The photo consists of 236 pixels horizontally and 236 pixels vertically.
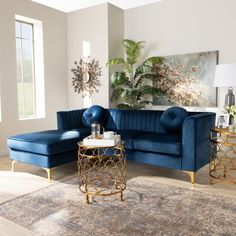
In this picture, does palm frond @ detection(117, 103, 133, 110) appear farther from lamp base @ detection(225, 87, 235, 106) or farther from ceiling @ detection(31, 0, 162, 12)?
ceiling @ detection(31, 0, 162, 12)

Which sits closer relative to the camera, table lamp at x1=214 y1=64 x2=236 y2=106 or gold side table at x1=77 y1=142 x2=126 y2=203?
gold side table at x1=77 y1=142 x2=126 y2=203

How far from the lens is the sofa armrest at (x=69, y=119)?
4070 mm

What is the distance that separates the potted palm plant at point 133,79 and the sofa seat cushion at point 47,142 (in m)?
1.81

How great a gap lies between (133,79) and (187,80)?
1076mm

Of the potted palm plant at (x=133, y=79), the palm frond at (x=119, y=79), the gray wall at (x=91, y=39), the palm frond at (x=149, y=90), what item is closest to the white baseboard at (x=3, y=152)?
the gray wall at (x=91, y=39)

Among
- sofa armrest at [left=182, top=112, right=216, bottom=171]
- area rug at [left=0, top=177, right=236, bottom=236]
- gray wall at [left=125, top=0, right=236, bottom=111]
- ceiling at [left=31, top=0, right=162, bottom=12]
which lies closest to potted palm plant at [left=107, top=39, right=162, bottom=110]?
gray wall at [left=125, top=0, right=236, bottom=111]

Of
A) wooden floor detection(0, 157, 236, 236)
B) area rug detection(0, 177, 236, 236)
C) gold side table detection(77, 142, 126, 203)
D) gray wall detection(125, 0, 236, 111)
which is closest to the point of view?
area rug detection(0, 177, 236, 236)

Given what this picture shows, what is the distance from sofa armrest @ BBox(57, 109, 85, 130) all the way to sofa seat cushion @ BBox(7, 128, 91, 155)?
485 millimetres

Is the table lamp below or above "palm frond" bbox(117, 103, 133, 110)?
above

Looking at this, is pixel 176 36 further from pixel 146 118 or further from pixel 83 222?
pixel 83 222

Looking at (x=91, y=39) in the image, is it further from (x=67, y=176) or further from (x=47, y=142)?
(x=67, y=176)

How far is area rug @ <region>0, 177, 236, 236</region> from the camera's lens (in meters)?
1.99

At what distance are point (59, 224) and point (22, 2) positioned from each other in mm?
4186

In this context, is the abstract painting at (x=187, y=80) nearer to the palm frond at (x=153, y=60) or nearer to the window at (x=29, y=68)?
the palm frond at (x=153, y=60)
